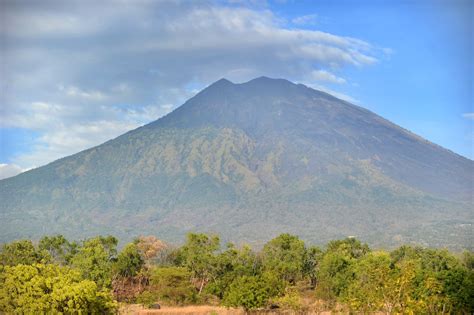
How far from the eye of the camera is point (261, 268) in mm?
50688

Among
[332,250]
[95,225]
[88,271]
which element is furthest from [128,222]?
[88,271]

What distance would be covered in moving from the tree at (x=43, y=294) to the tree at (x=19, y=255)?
76.7 feet

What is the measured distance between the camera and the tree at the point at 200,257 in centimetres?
5050

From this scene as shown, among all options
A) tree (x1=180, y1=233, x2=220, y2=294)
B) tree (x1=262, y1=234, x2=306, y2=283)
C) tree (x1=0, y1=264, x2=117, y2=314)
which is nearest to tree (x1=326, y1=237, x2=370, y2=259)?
tree (x1=262, y1=234, x2=306, y2=283)

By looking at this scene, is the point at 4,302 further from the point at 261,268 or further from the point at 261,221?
the point at 261,221

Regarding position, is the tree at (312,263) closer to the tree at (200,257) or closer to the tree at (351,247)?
the tree at (351,247)

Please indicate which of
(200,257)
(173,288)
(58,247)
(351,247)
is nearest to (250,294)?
(173,288)

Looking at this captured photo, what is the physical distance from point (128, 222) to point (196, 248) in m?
130

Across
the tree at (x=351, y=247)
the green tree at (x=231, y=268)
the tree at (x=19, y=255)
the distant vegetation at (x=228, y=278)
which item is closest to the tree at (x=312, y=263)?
the distant vegetation at (x=228, y=278)

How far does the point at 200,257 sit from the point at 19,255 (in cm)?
1393

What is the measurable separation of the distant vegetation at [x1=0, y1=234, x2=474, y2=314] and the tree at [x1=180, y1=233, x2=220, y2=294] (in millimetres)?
83

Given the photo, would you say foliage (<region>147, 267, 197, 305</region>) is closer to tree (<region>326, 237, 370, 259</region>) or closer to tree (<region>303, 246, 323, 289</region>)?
tree (<region>303, 246, 323, 289</region>)

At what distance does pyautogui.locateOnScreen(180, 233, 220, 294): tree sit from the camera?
5050 centimetres

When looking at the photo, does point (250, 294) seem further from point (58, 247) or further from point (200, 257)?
point (58, 247)
